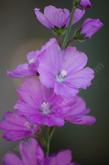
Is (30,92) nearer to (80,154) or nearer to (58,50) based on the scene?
(58,50)

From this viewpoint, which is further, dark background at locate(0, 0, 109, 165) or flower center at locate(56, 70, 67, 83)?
dark background at locate(0, 0, 109, 165)

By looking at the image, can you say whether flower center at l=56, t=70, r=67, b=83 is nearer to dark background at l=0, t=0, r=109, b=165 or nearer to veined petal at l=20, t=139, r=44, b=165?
veined petal at l=20, t=139, r=44, b=165

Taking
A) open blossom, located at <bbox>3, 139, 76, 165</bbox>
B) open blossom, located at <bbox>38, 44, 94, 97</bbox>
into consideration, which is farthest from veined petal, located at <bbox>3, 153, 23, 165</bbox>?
open blossom, located at <bbox>38, 44, 94, 97</bbox>

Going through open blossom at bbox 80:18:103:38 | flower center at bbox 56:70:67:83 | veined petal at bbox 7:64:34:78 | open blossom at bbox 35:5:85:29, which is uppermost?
open blossom at bbox 35:5:85:29

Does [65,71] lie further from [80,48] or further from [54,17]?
[80,48]

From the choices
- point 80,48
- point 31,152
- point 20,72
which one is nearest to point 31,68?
point 20,72

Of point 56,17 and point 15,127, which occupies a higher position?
point 56,17

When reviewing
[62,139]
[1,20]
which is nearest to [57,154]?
[62,139]
